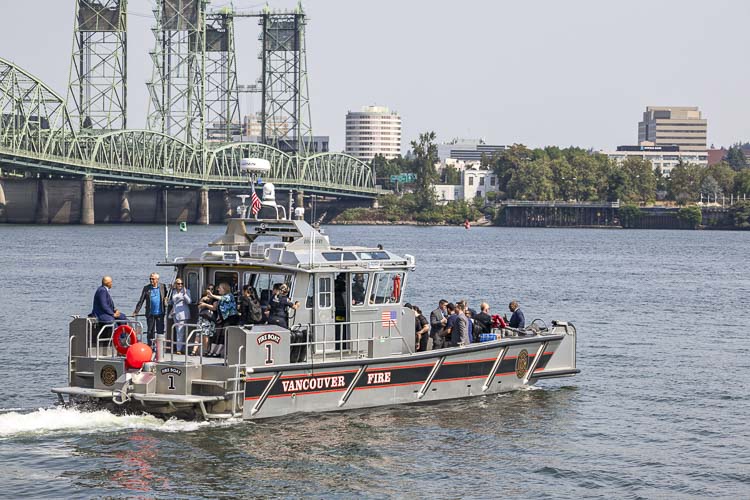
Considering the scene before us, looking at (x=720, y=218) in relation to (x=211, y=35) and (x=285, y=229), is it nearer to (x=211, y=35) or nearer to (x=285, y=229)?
(x=211, y=35)

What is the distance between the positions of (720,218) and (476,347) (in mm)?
171500

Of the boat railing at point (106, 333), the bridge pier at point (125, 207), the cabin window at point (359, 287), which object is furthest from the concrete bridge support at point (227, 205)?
the boat railing at point (106, 333)

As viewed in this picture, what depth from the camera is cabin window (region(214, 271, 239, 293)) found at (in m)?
22.7

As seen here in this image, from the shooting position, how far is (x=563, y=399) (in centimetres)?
2630

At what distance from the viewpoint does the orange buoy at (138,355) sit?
2072 centimetres

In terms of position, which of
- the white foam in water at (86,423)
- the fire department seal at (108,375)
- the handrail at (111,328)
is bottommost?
the white foam in water at (86,423)

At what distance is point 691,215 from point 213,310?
169987 mm

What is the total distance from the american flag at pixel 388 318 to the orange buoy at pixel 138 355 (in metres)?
4.50

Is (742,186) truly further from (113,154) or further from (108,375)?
(108,375)

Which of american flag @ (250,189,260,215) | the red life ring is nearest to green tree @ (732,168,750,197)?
american flag @ (250,189,260,215)

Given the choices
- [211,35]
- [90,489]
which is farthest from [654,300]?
[211,35]

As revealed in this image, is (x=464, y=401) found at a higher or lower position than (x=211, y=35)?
lower

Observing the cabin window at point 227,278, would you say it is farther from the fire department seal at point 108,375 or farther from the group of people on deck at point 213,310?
the fire department seal at point 108,375

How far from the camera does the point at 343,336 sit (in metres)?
22.8
